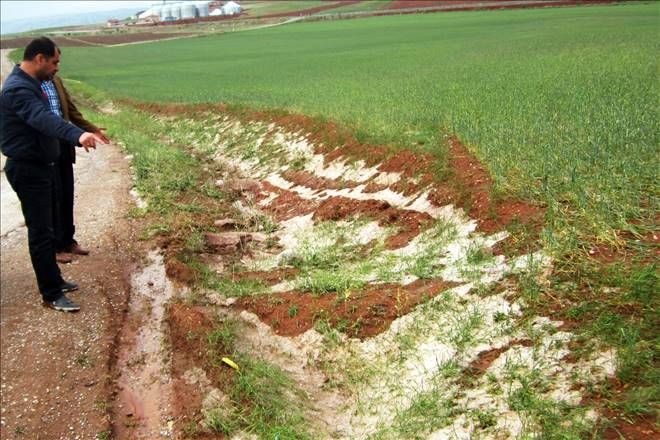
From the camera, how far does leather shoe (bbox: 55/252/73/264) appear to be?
6.95 m

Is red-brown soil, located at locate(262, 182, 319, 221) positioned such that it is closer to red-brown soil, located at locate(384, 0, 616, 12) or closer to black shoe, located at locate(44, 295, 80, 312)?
black shoe, located at locate(44, 295, 80, 312)

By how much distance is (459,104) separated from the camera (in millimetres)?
10000

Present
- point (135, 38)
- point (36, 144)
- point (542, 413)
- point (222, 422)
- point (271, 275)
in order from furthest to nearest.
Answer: point (135, 38) < point (271, 275) < point (36, 144) < point (222, 422) < point (542, 413)

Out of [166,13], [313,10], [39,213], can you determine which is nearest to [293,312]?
[39,213]

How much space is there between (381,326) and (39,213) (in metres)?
3.86

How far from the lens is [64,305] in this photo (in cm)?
578

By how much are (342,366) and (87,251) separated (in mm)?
4450

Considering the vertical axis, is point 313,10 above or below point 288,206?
above

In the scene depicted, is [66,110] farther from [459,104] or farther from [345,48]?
[345,48]

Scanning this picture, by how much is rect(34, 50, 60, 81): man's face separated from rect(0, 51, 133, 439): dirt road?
2421 mm

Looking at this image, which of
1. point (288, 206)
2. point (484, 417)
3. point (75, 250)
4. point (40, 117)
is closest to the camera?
point (484, 417)

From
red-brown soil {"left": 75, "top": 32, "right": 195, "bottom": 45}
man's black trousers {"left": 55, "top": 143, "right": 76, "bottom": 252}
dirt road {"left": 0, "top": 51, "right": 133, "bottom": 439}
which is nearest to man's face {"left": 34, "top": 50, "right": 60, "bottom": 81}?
man's black trousers {"left": 55, "top": 143, "right": 76, "bottom": 252}

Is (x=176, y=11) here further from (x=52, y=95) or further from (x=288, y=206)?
(x=52, y=95)

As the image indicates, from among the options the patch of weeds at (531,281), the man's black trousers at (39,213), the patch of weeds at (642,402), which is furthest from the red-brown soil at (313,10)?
the patch of weeds at (642,402)
